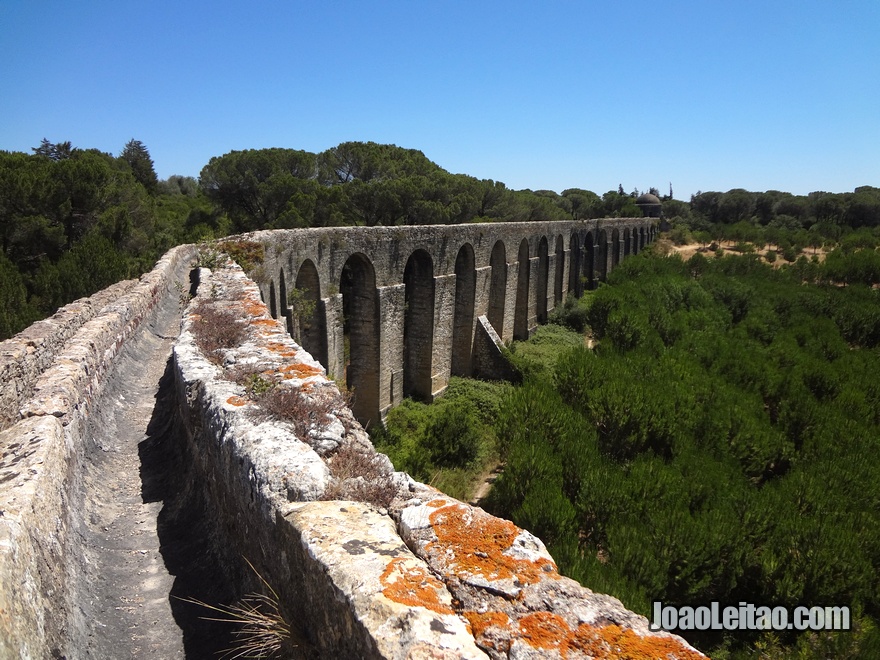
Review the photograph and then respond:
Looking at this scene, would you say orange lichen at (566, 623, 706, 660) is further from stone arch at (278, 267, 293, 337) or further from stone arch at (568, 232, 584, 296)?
stone arch at (568, 232, 584, 296)

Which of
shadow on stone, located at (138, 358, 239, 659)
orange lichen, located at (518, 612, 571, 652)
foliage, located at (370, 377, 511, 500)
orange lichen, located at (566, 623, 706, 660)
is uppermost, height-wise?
orange lichen, located at (518, 612, 571, 652)

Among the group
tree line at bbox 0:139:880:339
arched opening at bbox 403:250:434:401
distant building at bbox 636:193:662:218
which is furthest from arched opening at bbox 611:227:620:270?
arched opening at bbox 403:250:434:401

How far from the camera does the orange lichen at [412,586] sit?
1.70 m

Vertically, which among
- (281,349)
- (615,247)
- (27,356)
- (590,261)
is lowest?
(27,356)

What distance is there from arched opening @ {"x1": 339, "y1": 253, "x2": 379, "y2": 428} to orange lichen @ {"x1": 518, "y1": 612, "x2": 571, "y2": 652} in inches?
443

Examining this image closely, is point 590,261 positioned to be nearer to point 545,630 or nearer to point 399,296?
point 399,296

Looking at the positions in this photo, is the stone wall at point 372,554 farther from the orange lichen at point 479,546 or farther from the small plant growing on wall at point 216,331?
the small plant growing on wall at point 216,331

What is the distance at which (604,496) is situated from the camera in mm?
7160

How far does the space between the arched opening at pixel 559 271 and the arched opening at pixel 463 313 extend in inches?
368

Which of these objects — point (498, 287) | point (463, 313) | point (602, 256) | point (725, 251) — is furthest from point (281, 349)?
point (725, 251)

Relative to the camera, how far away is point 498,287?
66.0 ft

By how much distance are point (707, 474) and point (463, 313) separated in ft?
34.6

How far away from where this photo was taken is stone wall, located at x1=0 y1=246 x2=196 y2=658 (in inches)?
61.4

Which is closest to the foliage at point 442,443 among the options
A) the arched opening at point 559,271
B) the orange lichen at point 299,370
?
the orange lichen at point 299,370
